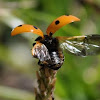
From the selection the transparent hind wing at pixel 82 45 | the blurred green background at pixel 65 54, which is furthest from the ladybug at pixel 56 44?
the blurred green background at pixel 65 54

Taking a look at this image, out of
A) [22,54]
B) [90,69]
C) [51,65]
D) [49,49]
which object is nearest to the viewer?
[51,65]

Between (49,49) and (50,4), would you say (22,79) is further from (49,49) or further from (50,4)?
(49,49)

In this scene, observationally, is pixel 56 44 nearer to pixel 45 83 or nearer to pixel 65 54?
pixel 45 83

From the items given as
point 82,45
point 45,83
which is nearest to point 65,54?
point 82,45

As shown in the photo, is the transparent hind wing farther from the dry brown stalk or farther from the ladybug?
the dry brown stalk

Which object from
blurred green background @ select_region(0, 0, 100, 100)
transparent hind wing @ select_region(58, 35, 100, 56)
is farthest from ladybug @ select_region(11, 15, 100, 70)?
blurred green background @ select_region(0, 0, 100, 100)

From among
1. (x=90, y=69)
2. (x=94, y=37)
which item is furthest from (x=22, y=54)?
(x=94, y=37)
